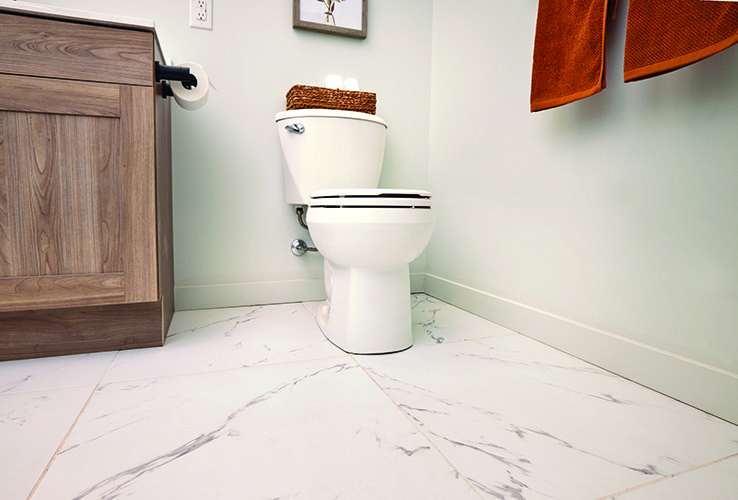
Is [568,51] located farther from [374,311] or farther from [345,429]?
[345,429]

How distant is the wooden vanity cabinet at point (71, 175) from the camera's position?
0.96 m

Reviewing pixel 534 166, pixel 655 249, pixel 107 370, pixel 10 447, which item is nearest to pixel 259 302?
pixel 107 370

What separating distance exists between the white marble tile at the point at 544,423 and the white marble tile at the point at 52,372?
66 cm

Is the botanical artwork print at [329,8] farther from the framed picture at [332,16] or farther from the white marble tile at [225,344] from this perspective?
the white marble tile at [225,344]

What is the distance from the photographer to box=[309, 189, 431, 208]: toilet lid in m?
1.07

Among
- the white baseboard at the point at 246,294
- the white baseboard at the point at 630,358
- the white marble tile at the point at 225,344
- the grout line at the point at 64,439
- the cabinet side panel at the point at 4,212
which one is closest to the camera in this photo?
the grout line at the point at 64,439

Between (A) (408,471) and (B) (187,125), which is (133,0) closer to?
(B) (187,125)

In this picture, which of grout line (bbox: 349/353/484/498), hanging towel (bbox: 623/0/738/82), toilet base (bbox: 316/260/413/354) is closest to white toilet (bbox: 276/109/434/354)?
toilet base (bbox: 316/260/413/354)

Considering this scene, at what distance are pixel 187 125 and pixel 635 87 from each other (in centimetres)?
143

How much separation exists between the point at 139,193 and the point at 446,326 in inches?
39.7

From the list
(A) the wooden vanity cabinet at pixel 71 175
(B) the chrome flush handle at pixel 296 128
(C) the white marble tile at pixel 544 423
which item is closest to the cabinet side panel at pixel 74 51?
(A) the wooden vanity cabinet at pixel 71 175

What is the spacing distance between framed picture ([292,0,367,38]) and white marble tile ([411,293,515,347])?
1173 millimetres

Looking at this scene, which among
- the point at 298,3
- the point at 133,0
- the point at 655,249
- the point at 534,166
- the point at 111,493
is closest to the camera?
the point at 111,493

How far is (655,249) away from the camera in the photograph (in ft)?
3.15
